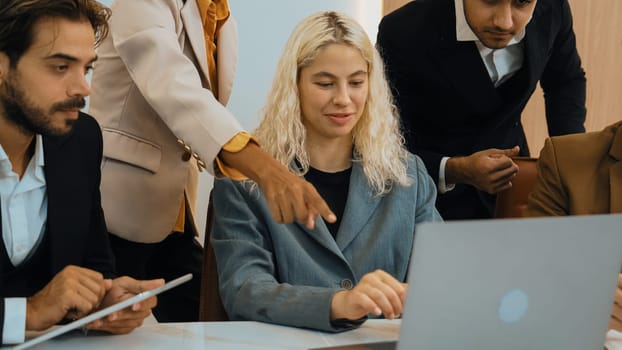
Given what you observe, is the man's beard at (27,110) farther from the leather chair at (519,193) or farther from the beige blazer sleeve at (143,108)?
the leather chair at (519,193)

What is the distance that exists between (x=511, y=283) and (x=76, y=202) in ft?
3.13

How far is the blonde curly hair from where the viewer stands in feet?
6.73

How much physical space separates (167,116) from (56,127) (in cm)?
23

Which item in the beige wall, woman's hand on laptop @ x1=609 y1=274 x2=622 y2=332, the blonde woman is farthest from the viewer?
the beige wall

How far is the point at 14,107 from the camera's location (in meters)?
1.67

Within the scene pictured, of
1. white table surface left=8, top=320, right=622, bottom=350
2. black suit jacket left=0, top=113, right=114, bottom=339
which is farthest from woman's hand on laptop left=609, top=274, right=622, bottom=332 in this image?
black suit jacket left=0, top=113, right=114, bottom=339

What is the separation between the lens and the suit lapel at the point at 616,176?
1997 millimetres

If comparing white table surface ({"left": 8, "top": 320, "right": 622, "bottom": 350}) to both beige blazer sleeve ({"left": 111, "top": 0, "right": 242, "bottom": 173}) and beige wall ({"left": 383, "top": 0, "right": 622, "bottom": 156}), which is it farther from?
beige wall ({"left": 383, "top": 0, "right": 622, "bottom": 156})

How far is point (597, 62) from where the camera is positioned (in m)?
4.08

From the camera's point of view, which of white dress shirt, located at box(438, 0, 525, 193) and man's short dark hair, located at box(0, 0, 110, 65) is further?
white dress shirt, located at box(438, 0, 525, 193)

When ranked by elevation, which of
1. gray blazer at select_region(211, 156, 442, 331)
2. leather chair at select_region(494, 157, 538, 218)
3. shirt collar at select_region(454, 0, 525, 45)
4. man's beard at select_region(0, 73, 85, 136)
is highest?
shirt collar at select_region(454, 0, 525, 45)

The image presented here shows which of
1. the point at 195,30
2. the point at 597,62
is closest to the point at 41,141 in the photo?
the point at 195,30

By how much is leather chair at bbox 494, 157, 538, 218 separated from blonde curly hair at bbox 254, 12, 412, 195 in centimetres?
29

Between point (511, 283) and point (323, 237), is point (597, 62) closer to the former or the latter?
point (323, 237)
